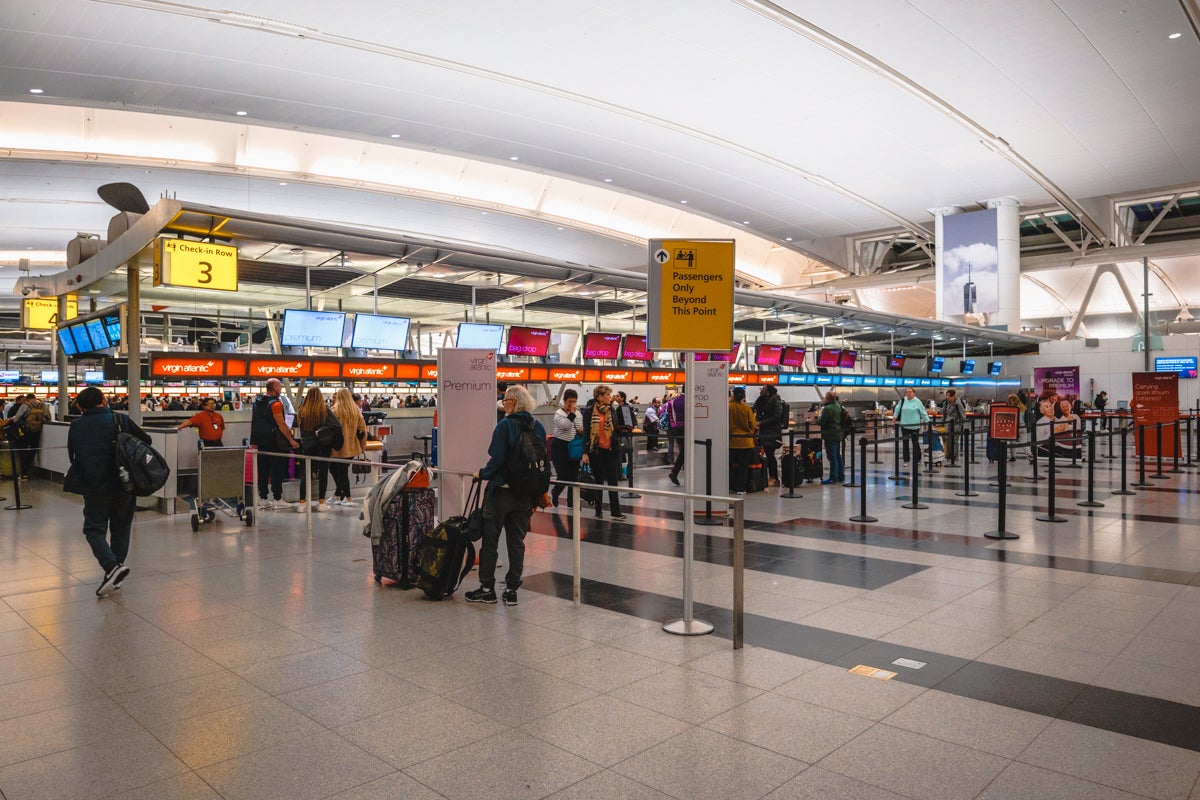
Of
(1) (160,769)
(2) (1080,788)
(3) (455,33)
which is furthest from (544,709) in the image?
(3) (455,33)

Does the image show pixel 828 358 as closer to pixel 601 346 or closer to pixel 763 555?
A: pixel 601 346

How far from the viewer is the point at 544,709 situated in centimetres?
400

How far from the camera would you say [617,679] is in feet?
14.6

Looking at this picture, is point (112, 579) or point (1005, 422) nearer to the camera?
point (112, 579)

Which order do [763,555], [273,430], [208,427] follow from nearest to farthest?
[763,555] → [273,430] → [208,427]

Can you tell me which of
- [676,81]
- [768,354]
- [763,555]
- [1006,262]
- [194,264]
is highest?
[676,81]

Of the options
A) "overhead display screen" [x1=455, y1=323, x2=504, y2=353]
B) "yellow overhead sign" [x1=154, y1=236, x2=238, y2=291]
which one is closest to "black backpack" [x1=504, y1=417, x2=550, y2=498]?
"yellow overhead sign" [x1=154, y1=236, x2=238, y2=291]

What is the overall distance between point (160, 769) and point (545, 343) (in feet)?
52.6

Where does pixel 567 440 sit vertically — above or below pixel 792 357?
below

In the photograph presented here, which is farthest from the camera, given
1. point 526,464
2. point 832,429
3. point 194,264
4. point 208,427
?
point 832,429

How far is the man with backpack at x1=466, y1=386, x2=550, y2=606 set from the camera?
6.00 m

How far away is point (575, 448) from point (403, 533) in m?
3.93

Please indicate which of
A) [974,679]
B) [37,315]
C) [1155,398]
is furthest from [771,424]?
[37,315]

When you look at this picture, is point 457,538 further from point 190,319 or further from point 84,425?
point 190,319
